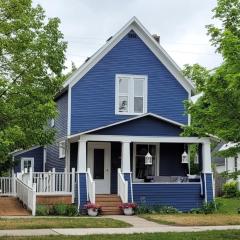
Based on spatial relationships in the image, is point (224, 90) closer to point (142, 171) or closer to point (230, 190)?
point (142, 171)

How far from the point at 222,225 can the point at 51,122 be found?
14090mm

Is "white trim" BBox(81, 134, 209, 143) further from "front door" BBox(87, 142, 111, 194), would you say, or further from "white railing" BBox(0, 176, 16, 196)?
"white railing" BBox(0, 176, 16, 196)

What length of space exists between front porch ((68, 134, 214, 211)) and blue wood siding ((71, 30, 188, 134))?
133cm

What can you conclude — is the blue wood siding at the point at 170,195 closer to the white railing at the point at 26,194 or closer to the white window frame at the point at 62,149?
the white railing at the point at 26,194

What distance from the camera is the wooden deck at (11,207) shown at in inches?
903

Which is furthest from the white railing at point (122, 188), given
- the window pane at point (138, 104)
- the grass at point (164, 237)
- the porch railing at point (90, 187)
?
the grass at point (164, 237)

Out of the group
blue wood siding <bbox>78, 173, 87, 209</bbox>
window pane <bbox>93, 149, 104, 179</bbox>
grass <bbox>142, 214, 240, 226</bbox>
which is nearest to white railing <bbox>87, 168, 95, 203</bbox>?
blue wood siding <bbox>78, 173, 87, 209</bbox>

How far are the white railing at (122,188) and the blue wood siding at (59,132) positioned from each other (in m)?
3.72

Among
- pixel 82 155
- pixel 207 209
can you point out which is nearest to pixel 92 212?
pixel 82 155

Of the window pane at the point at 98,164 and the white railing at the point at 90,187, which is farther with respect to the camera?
the window pane at the point at 98,164

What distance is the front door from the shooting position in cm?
2708

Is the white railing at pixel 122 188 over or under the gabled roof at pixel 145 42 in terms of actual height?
under

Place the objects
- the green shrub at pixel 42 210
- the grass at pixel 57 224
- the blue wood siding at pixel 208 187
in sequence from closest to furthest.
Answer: the grass at pixel 57 224 < the green shrub at pixel 42 210 < the blue wood siding at pixel 208 187

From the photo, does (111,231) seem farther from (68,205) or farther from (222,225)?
(68,205)
